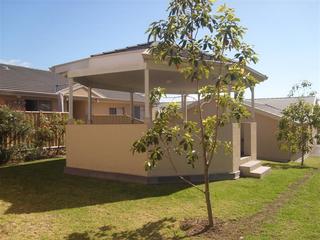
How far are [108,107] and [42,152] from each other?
9657 millimetres

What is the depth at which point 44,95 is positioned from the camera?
61.9 feet

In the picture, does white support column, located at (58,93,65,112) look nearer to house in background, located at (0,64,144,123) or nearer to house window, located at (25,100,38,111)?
house in background, located at (0,64,144,123)

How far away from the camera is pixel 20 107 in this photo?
17.8 metres

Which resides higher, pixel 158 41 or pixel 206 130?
pixel 158 41

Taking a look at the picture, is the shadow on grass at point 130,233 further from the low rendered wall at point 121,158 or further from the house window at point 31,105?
the house window at point 31,105

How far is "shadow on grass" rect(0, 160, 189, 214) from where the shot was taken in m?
7.18

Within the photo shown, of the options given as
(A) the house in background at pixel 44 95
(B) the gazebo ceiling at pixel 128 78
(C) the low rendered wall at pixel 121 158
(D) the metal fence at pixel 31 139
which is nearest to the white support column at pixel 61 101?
(A) the house in background at pixel 44 95

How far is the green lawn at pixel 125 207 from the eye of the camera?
5633 millimetres

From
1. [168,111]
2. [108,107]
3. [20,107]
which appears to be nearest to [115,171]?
[168,111]

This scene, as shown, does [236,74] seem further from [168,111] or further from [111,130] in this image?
[111,130]

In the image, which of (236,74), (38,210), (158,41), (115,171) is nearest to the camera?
(236,74)

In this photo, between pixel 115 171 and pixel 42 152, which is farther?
pixel 42 152

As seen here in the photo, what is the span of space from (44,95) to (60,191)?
38.8 feet

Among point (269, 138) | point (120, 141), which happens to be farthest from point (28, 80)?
point (269, 138)
